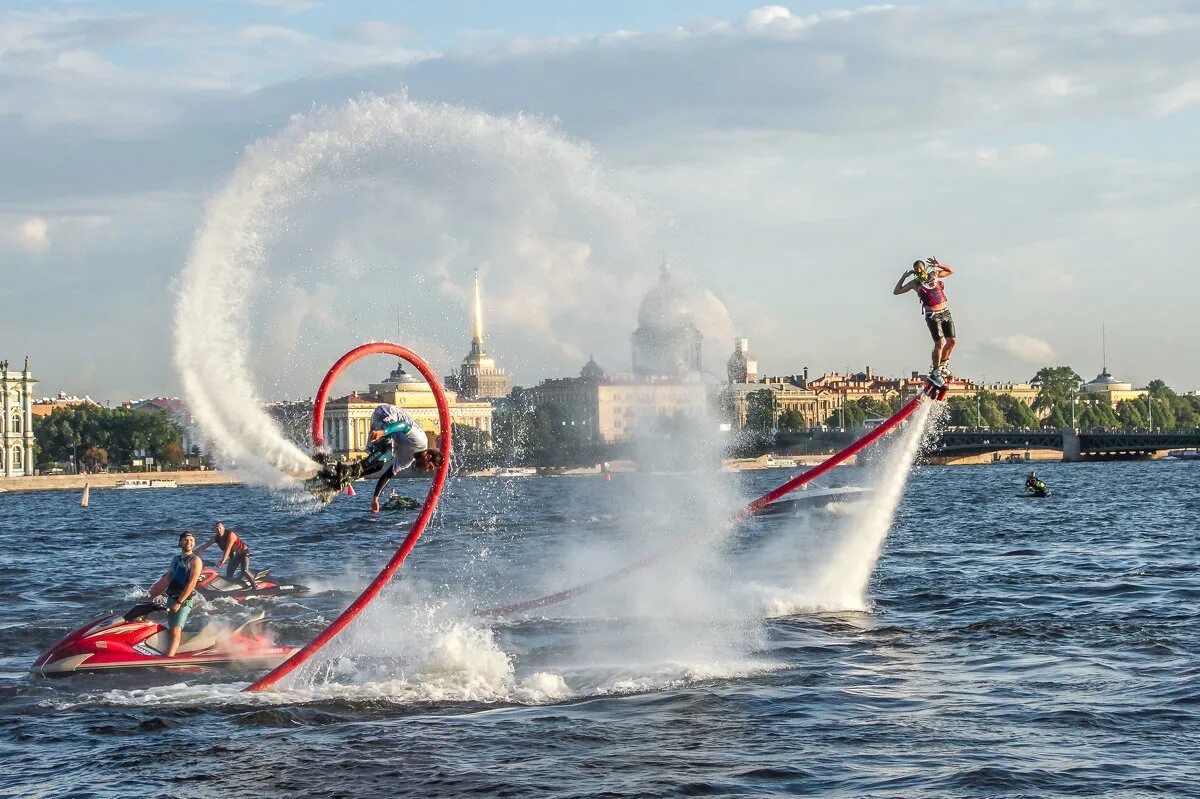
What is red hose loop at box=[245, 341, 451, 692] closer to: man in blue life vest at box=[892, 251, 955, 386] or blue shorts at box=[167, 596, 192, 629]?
blue shorts at box=[167, 596, 192, 629]

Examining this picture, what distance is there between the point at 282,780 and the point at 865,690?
33.3 ft

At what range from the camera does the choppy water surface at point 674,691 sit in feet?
66.0

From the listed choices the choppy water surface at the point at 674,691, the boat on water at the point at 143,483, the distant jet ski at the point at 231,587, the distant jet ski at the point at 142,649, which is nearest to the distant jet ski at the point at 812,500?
the choppy water surface at the point at 674,691

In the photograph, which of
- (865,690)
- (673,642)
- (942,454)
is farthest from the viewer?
(942,454)

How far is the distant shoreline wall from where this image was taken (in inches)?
7298

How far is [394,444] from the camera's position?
2339 centimetres

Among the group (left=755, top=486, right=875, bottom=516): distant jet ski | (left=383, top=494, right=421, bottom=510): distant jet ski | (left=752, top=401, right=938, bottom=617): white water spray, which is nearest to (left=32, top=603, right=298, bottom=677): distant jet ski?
(left=383, top=494, right=421, bottom=510): distant jet ski

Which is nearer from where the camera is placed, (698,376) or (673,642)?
(673,642)

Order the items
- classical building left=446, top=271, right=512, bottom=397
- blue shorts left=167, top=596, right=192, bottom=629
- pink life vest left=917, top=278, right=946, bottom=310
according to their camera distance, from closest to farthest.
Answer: pink life vest left=917, top=278, right=946, bottom=310, blue shorts left=167, top=596, right=192, bottom=629, classical building left=446, top=271, right=512, bottom=397

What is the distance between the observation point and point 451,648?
2736 centimetres

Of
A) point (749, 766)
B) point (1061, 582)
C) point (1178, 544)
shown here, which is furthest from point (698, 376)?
point (749, 766)

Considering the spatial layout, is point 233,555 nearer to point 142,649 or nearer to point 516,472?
point 142,649

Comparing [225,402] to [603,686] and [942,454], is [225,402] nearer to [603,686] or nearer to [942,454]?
[603,686]

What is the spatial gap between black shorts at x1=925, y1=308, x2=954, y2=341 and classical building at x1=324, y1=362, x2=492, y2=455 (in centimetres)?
3031
